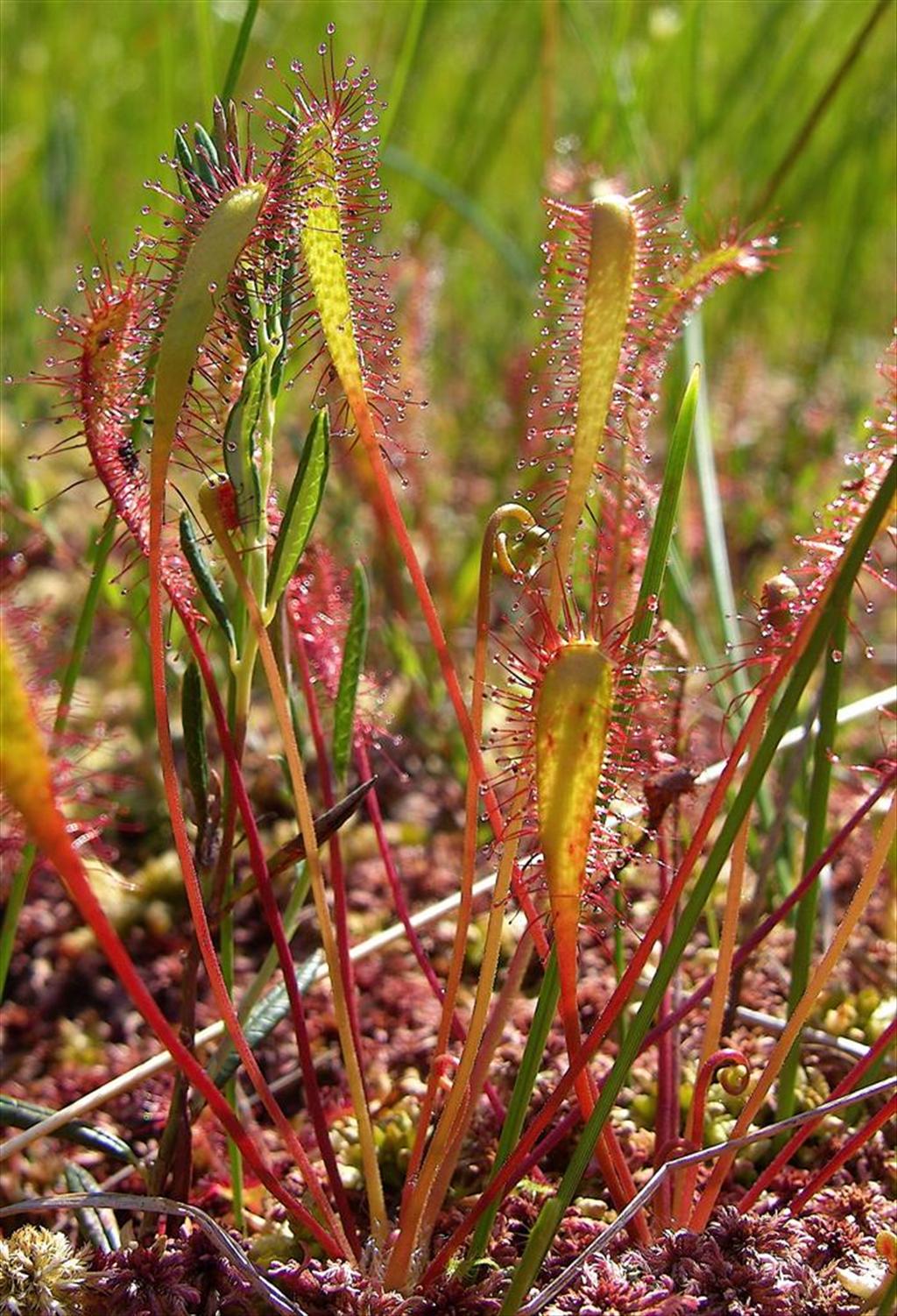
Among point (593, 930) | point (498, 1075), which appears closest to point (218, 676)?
point (498, 1075)

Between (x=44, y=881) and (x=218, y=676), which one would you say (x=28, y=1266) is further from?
(x=218, y=676)

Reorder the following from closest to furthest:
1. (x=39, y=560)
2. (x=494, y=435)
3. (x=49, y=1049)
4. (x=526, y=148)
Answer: (x=49, y=1049) < (x=39, y=560) < (x=494, y=435) < (x=526, y=148)

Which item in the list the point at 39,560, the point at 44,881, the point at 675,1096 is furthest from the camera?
the point at 39,560

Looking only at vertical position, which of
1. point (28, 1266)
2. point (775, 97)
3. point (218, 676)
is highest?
point (775, 97)

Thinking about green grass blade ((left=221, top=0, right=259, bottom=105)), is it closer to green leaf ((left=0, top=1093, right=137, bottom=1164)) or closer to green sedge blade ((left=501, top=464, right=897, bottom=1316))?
green sedge blade ((left=501, top=464, right=897, bottom=1316))

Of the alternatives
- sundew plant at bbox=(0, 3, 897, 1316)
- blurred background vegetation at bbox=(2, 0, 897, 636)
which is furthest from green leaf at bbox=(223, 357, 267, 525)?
blurred background vegetation at bbox=(2, 0, 897, 636)

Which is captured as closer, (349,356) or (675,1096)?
(349,356)

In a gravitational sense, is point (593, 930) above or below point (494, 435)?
below

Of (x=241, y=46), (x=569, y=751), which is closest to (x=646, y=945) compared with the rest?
(x=569, y=751)

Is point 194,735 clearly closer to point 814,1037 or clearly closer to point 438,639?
point 438,639
